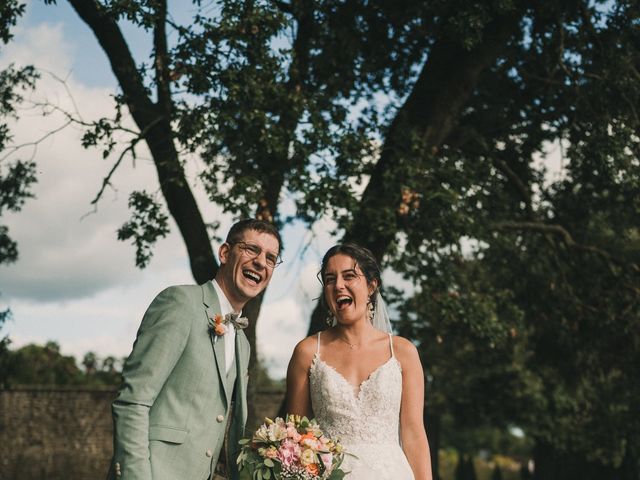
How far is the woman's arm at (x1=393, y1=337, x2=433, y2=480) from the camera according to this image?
16.7 ft

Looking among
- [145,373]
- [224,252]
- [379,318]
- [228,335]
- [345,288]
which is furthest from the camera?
[379,318]

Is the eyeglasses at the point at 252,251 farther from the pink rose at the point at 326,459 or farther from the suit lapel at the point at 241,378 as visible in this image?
the pink rose at the point at 326,459

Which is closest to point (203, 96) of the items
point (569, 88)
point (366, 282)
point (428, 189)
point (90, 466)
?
point (428, 189)

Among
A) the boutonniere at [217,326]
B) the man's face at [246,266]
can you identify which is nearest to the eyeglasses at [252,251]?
the man's face at [246,266]

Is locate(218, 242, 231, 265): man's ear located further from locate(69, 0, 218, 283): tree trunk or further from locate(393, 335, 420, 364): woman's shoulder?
locate(69, 0, 218, 283): tree trunk

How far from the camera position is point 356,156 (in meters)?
9.89

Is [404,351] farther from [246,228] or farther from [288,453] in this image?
[246,228]

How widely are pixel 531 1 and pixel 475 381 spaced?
19.4m

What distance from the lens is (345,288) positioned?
16.6ft

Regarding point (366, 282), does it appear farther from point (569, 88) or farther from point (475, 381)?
point (475, 381)

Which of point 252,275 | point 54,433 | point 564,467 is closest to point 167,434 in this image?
point 252,275

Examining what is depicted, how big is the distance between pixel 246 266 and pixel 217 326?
0.41 metres

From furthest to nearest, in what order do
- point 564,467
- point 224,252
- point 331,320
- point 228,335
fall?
point 564,467
point 331,320
point 224,252
point 228,335

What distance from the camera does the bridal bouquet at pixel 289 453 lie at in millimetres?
4047
